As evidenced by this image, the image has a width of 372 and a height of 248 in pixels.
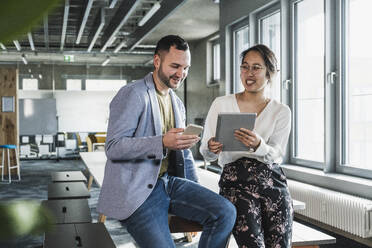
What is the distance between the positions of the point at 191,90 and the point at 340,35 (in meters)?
7.84

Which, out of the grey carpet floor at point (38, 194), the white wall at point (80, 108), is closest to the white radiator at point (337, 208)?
the grey carpet floor at point (38, 194)

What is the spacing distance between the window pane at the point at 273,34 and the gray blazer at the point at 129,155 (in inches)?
177

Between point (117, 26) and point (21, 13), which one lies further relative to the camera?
point (117, 26)

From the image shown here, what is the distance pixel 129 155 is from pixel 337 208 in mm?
2934

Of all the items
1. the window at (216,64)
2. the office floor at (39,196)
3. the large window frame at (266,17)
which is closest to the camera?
the office floor at (39,196)

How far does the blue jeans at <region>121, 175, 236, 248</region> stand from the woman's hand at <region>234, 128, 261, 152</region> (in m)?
0.32

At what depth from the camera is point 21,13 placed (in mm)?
167

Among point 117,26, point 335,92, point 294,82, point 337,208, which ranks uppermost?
point 117,26

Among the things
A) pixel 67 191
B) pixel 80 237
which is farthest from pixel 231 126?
pixel 67 191

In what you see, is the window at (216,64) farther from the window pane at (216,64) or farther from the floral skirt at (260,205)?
the floral skirt at (260,205)

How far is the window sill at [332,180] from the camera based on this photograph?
13.9 ft

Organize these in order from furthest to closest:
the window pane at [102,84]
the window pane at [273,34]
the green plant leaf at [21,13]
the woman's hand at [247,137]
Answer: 1. the window pane at [102,84]
2. the window pane at [273,34]
3. the woman's hand at [247,137]
4. the green plant leaf at [21,13]

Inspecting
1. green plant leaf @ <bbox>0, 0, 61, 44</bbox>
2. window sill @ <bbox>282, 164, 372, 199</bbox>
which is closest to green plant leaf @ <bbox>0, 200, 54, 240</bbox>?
green plant leaf @ <bbox>0, 0, 61, 44</bbox>

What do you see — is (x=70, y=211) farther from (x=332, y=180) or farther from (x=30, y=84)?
(x=30, y=84)
